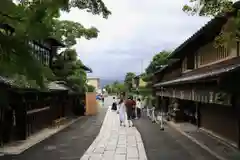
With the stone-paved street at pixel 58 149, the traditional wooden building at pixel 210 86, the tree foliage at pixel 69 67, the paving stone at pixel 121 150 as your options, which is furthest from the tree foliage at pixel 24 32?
the tree foliage at pixel 69 67

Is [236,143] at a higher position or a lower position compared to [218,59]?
lower

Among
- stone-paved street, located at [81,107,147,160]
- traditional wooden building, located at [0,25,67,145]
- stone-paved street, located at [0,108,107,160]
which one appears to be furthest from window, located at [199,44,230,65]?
traditional wooden building, located at [0,25,67,145]

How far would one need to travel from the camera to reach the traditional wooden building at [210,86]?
12769 millimetres

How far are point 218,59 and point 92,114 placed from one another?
2338 centimetres

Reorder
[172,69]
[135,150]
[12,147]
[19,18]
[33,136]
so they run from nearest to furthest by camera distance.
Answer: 1. [19,18]
2. [135,150]
3. [12,147]
4. [33,136]
5. [172,69]

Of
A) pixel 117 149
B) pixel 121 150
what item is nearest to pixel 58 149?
pixel 117 149

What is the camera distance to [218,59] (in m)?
18.2

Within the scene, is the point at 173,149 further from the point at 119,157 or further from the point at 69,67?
the point at 69,67

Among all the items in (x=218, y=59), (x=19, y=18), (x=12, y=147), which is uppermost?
(x=218, y=59)

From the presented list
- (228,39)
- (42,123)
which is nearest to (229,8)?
(228,39)

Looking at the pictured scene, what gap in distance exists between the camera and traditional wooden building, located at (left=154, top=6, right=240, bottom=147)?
12769 millimetres

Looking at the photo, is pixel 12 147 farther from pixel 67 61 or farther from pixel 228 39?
pixel 67 61

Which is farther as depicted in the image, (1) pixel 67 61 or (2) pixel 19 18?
(1) pixel 67 61

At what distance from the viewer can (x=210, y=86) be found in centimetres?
1566
